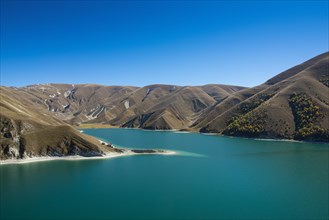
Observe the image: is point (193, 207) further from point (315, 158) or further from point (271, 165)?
point (315, 158)

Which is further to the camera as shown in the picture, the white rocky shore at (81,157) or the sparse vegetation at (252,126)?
the sparse vegetation at (252,126)

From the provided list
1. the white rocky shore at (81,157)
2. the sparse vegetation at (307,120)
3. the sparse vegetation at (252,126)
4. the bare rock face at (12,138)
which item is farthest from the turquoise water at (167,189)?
the sparse vegetation at (252,126)

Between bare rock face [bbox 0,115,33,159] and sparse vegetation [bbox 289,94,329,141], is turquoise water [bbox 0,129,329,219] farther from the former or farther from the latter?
sparse vegetation [bbox 289,94,329,141]

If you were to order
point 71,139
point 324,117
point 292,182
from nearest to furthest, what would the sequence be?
point 292,182 < point 71,139 < point 324,117

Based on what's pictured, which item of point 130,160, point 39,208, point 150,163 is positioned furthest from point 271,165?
point 39,208

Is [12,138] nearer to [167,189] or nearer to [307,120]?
[167,189]

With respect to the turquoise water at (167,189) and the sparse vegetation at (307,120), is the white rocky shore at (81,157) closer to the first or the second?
the turquoise water at (167,189)

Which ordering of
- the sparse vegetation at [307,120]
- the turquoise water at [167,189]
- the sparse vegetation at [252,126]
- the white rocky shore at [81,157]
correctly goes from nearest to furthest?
the turquoise water at [167,189] < the white rocky shore at [81,157] < the sparse vegetation at [307,120] < the sparse vegetation at [252,126]
